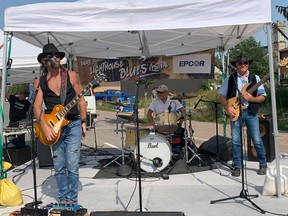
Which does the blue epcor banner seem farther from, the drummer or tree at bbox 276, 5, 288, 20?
tree at bbox 276, 5, 288, 20

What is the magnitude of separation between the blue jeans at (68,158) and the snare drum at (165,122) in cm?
235

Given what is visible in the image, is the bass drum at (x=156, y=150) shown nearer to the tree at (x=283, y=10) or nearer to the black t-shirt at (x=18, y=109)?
the black t-shirt at (x=18, y=109)

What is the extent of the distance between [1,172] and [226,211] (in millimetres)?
3035

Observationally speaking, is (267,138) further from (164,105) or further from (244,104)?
(164,105)

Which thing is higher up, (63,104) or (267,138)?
(63,104)

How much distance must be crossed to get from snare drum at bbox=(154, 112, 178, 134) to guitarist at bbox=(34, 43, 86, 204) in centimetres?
232

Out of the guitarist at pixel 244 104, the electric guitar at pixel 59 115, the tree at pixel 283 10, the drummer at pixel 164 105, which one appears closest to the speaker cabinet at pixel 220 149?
the drummer at pixel 164 105

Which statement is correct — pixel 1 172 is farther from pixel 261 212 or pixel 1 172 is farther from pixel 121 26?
pixel 261 212

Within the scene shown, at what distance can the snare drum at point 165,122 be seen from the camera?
6.77m

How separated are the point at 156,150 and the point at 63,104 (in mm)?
2479

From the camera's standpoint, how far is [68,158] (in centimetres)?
457

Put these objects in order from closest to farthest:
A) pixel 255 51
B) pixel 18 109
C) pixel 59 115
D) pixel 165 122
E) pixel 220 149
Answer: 1. pixel 59 115
2. pixel 165 122
3. pixel 220 149
4. pixel 18 109
5. pixel 255 51

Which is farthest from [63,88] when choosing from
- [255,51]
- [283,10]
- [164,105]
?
[255,51]

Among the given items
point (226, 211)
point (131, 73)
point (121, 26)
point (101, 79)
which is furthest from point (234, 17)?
point (131, 73)
